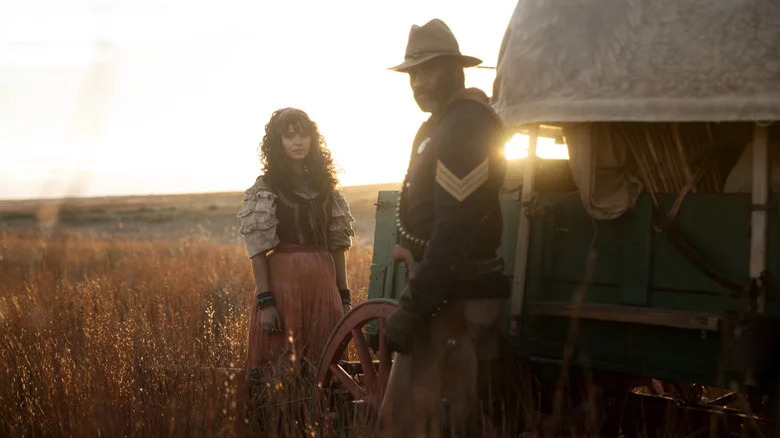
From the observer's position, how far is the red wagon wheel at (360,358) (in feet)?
14.6

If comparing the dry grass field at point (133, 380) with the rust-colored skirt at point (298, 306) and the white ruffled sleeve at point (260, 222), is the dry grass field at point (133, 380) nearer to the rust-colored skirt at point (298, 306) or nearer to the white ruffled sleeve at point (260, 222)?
Result: the rust-colored skirt at point (298, 306)

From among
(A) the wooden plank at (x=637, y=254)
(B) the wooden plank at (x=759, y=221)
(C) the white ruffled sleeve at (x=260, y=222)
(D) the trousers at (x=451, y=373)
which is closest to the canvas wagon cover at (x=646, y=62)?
(B) the wooden plank at (x=759, y=221)

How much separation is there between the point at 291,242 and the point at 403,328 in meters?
1.71

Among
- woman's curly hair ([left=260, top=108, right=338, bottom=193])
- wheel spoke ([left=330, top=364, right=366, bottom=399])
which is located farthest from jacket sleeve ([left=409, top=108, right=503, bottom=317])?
woman's curly hair ([left=260, top=108, right=338, bottom=193])

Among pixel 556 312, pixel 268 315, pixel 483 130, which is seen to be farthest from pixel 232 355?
pixel 483 130

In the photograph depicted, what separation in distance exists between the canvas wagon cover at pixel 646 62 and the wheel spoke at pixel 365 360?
134 centimetres

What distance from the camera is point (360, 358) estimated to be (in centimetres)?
455

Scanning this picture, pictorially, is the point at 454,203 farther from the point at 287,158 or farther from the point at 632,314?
the point at 287,158

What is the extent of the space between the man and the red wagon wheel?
49cm

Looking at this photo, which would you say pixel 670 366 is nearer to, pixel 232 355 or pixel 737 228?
pixel 737 228

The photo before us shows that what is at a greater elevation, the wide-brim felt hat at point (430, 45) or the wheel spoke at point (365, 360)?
the wide-brim felt hat at point (430, 45)

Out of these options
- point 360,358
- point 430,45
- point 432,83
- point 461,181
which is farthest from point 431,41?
point 360,358

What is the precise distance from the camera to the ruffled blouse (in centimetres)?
512

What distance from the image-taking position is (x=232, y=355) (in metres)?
5.79
